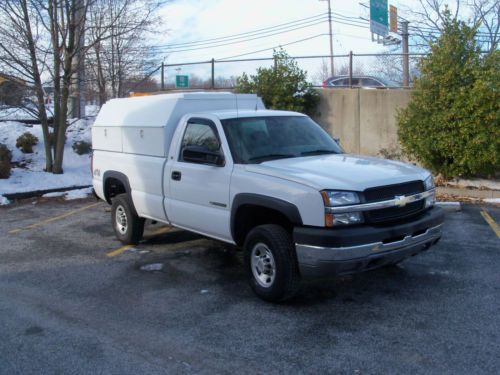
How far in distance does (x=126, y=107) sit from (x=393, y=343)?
509 centimetres

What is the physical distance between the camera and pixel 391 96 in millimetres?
13352

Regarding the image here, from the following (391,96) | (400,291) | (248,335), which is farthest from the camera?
(391,96)

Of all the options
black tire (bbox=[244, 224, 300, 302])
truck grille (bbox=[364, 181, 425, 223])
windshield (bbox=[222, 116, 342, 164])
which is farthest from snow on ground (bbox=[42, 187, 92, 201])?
truck grille (bbox=[364, 181, 425, 223])

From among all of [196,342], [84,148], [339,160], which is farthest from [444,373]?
[84,148]

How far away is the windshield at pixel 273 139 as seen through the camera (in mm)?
5543

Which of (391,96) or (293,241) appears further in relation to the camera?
(391,96)

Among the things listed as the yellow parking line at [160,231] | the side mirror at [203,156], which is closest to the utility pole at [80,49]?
the yellow parking line at [160,231]

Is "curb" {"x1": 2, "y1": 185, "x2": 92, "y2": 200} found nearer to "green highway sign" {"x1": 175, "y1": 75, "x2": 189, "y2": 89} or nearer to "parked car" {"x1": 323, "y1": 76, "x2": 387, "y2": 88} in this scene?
"green highway sign" {"x1": 175, "y1": 75, "x2": 189, "y2": 89}

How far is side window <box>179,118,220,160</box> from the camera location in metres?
5.78

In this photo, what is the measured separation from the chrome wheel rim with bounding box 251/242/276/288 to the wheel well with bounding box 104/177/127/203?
3.19 meters

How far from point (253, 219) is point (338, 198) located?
1.23 metres

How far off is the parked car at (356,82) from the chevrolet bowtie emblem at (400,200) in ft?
36.4

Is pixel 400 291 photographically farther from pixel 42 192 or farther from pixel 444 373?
pixel 42 192

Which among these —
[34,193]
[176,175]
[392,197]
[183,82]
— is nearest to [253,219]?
[176,175]
